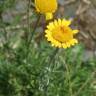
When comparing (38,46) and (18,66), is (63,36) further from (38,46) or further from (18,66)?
(38,46)

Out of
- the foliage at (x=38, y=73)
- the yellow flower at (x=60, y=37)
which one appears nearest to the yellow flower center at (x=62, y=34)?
the yellow flower at (x=60, y=37)

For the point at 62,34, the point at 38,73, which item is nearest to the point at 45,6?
the point at 62,34

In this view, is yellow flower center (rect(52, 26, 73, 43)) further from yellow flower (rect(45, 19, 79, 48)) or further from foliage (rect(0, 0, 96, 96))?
foliage (rect(0, 0, 96, 96))

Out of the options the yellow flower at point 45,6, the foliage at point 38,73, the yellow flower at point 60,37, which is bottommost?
the foliage at point 38,73

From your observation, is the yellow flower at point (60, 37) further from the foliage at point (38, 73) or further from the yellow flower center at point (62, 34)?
the foliage at point (38, 73)

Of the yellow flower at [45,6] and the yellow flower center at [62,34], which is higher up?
the yellow flower at [45,6]

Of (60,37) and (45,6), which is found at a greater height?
(45,6)

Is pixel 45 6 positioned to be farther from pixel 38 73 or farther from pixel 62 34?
pixel 38 73

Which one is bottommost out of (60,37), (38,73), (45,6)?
(38,73)

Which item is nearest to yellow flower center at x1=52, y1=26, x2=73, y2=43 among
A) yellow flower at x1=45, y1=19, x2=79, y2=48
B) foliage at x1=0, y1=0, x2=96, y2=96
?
yellow flower at x1=45, y1=19, x2=79, y2=48
